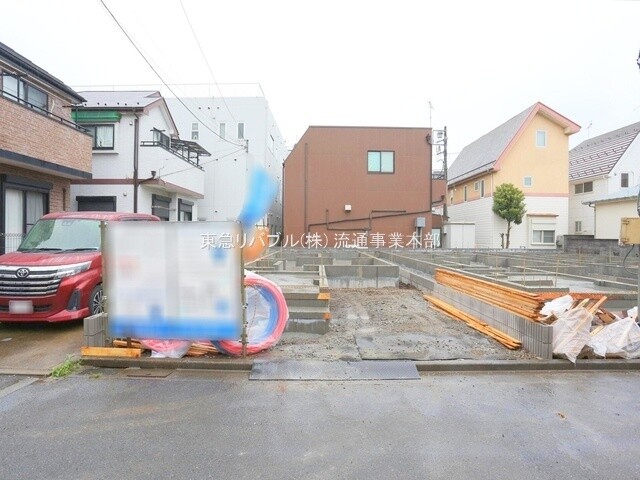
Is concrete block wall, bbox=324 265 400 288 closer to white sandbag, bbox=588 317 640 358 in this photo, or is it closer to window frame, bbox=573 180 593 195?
white sandbag, bbox=588 317 640 358

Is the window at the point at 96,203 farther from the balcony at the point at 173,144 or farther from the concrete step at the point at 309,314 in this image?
the concrete step at the point at 309,314

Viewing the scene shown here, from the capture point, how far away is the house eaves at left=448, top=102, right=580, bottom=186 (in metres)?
23.6

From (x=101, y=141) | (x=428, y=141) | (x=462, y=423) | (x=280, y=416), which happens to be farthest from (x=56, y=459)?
(x=428, y=141)

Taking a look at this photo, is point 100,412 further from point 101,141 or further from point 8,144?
point 101,141

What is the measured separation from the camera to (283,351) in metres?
4.58

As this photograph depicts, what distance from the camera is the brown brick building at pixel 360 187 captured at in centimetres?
2277

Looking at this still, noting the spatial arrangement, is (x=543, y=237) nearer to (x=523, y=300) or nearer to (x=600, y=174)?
(x=600, y=174)

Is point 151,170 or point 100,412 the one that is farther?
point 151,170

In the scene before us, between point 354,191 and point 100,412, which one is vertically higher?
point 354,191

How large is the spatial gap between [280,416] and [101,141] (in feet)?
46.8

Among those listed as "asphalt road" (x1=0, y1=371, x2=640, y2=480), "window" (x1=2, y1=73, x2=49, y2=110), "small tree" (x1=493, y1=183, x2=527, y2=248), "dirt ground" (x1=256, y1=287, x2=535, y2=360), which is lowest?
"asphalt road" (x1=0, y1=371, x2=640, y2=480)

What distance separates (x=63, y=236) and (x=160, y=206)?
401 inches

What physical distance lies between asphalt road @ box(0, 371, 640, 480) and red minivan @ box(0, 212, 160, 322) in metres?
1.83

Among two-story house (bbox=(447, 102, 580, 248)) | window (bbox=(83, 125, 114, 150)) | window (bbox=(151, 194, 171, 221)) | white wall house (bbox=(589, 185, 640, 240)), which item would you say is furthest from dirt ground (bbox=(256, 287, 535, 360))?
two-story house (bbox=(447, 102, 580, 248))
